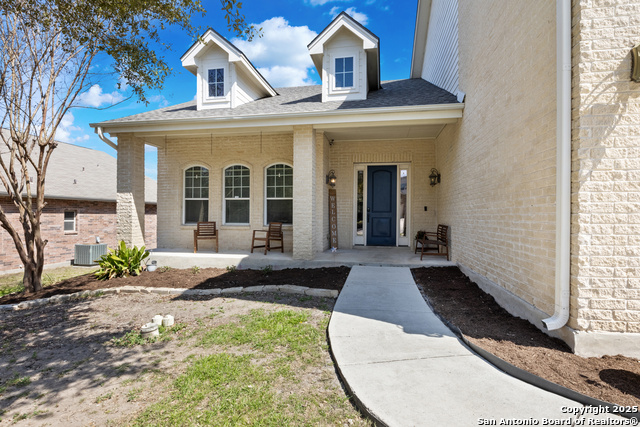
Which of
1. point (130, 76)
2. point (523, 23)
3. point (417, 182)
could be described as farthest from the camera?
point (417, 182)

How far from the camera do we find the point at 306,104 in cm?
816

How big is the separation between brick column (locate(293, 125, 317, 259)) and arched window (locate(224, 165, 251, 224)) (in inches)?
101

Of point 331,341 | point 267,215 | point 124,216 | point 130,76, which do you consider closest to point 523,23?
point 331,341

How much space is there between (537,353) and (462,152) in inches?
175

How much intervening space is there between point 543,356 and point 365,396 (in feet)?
5.77

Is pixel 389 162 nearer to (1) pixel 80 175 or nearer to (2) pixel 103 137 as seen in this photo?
(2) pixel 103 137

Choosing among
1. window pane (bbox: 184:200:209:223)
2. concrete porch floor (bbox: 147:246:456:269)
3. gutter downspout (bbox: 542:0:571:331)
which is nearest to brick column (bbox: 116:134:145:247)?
concrete porch floor (bbox: 147:246:456:269)

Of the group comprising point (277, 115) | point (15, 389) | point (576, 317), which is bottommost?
point (15, 389)

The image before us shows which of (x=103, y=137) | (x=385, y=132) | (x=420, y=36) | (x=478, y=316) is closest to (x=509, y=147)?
(x=478, y=316)

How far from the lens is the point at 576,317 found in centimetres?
288

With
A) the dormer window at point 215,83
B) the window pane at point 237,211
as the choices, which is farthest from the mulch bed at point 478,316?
the dormer window at point 215,83

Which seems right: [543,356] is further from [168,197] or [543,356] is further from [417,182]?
[168,197]

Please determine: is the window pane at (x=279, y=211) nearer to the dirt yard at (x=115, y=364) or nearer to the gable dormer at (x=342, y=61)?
the gable dormer at (x=342, y=61)

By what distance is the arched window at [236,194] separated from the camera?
9367 mm
